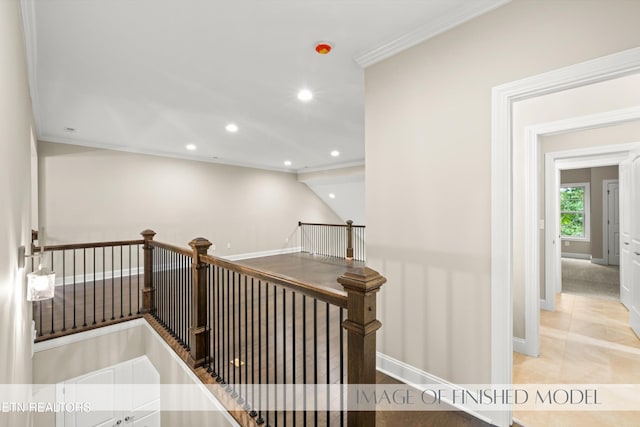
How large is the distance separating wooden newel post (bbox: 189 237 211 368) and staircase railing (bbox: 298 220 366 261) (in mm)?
5429

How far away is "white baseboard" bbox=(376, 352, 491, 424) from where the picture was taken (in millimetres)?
1815

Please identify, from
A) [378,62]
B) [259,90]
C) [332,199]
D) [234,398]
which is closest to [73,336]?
[234,398]

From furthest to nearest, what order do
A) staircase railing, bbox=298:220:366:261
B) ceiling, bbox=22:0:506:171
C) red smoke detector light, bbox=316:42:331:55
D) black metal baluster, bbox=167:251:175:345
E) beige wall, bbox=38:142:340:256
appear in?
staircase railing, bbox=298:220:366:261
beige wall, bbox=38:142:340:256
black metal baluster, bbox=167:251:175:345
red smoke detector light, bbox=316:42:331:55
ceiling, bbox=22:0:506:171

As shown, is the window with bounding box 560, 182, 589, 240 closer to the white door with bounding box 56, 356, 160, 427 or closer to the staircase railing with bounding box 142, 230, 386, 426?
the staircase railing with bounding box 142, 230, 386, 426

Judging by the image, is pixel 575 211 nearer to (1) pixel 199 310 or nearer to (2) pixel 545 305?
(2) pixel 545 305

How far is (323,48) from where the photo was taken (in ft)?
7.12

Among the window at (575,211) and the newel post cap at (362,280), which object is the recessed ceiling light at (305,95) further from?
the window at (575,211)

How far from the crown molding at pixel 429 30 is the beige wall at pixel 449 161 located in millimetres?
47

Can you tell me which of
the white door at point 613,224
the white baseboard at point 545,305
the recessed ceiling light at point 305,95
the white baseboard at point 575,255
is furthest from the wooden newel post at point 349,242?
the white door at point 613,224

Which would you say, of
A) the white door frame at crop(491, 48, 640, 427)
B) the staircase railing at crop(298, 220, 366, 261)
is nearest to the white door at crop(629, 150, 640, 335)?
the white door frame at crop(491, 48, 640, 427)

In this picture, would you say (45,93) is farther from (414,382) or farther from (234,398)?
(414,382)

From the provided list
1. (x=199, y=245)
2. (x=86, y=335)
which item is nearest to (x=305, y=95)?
(x=199, y=245)

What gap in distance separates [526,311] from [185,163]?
632cm

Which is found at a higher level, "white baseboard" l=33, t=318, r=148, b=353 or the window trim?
the window trim
